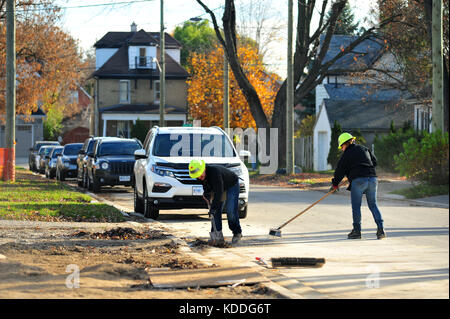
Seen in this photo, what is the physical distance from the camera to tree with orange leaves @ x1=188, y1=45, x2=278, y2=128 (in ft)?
194

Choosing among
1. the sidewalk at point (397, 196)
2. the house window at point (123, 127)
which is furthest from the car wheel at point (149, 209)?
the house window at point (123, 127)

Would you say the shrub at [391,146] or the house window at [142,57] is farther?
the house window at [142,57]

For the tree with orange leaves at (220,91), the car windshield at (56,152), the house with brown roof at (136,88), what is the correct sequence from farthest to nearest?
the house with brown roof at (136,88) → the tree with orange leaves at (220,91) → the car windshield at (56,152)

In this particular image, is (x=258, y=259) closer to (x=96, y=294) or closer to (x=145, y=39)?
(x=96, y=294)

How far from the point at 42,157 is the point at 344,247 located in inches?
1387

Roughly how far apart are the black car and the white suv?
7202 mm

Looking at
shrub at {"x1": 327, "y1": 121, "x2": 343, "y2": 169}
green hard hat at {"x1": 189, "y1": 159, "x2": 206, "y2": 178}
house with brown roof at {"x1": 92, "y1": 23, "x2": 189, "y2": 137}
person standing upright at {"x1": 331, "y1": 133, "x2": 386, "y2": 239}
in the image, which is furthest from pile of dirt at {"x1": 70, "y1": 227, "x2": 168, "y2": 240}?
house with brown roof at {"x1": 92, "y1": 23, "x2": 189, "y2": 137}

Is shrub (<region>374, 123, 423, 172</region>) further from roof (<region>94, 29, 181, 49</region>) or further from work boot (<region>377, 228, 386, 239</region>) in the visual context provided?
roof (<region>94, 29, 181, 49</region>)

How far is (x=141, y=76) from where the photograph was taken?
67.8m

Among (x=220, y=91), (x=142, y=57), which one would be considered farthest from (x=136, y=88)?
(x=220, y=91)

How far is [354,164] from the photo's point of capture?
14.0 meters

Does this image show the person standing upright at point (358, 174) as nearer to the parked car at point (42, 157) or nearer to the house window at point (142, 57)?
Result: the parked car at point (42, 157)

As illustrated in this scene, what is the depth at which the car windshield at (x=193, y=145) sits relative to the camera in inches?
716

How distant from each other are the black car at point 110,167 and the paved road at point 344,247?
4817mm
